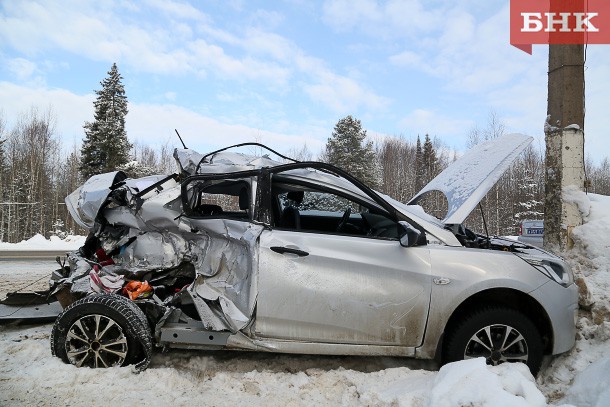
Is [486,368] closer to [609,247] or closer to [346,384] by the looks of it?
[346,384]

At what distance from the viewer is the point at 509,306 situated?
10.5 ft

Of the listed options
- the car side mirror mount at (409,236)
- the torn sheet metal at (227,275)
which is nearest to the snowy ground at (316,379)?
the torn sheet metal at (227,275)

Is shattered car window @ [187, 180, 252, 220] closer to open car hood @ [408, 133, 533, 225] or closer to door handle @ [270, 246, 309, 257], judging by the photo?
door handle @ [270, 246, 309, 257]

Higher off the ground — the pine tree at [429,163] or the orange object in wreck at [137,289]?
the pine tree at [429,163]

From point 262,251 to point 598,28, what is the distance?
4.53 meters

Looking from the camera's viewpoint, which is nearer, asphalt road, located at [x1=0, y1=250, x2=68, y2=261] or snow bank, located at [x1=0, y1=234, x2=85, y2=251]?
asphalt road, located at [x1=0, y1=250, x2=68, y2=261]

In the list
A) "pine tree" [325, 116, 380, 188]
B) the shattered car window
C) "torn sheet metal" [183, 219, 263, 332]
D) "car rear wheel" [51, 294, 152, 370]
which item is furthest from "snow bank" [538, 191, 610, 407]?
"pine tree" [325, 116, 380, 188]

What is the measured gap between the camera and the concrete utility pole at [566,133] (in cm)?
424

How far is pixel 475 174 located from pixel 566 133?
1.57 meters

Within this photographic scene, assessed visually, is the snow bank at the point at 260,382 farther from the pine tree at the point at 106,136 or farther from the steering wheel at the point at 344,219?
the pine tree at the point at 106,136

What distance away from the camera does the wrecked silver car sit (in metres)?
3.07

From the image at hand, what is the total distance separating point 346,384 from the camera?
3.07 meters
